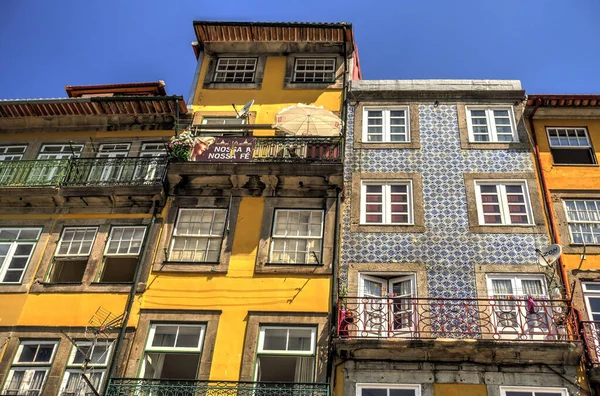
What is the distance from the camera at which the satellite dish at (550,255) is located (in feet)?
43.9

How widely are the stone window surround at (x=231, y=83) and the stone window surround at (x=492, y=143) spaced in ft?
17.8

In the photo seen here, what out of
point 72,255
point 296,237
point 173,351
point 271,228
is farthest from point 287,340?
point 72,255

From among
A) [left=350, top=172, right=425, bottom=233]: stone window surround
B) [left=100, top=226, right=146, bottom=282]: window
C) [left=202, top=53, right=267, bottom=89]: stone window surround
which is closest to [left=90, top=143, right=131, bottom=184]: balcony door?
[left=100, top=226, right=146, bottom=282]: window

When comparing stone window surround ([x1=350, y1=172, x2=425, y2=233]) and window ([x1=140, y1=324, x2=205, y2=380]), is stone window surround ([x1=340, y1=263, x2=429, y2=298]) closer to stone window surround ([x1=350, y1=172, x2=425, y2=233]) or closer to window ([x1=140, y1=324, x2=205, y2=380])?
stone window surround ([x1=350, y1=172, x2=425, y2=233])

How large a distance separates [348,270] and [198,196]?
405 cm

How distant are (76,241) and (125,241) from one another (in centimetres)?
117

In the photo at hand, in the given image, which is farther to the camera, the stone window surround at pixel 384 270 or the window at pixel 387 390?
the stone window surround at pixel 384 270

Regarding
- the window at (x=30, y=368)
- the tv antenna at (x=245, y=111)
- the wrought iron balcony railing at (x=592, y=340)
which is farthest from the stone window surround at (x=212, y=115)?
the wrought iron balcony railing at (x=592, y=340)

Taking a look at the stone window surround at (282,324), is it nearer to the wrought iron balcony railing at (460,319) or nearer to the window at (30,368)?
the wrought iron balcony railing at (460,319)

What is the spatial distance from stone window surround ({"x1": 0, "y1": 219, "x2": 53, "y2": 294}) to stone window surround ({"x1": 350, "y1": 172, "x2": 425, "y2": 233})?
23.0ft

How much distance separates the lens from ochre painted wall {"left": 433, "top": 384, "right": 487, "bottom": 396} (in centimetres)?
1213

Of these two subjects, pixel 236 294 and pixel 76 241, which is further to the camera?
pixel 76 241

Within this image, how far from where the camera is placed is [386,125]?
55.2 feet

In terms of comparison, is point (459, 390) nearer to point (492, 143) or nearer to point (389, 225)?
point (389, 225)
